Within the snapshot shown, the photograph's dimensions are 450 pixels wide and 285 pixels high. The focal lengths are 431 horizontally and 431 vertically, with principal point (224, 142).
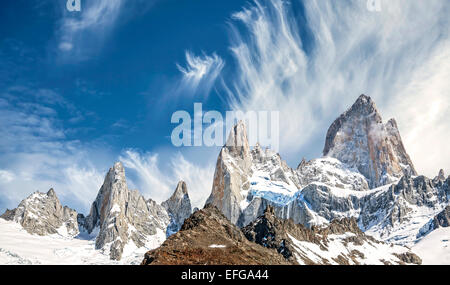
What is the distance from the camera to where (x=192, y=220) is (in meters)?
93.8

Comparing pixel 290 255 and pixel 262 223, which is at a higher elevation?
pixel 262 223
